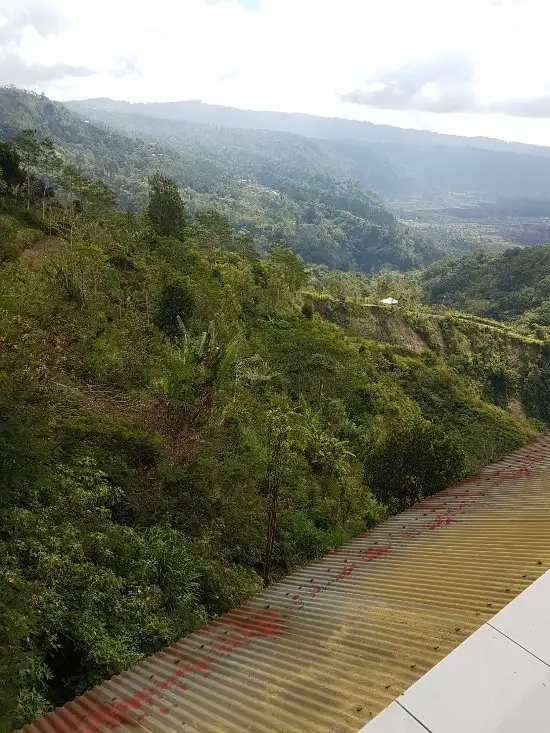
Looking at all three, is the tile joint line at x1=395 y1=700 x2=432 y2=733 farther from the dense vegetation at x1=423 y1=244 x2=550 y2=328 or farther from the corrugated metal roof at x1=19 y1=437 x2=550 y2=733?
the dense vegetation at x1=423 y1=244 x2=550 y2=328

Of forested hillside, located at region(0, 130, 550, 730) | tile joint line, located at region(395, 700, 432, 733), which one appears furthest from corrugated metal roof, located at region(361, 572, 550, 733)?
forested hillside, located at region(0, 130, 550, 730)

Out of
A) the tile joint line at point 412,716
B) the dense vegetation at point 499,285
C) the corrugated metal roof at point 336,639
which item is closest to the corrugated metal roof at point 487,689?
the tile joint line at point 412,716

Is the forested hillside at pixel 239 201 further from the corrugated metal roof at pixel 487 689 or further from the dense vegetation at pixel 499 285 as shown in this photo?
the corrugated metal roof at pixel 487 689

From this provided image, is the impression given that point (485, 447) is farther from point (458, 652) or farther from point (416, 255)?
point (416, 255)

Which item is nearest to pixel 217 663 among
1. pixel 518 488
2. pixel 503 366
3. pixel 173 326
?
pixel 518 488

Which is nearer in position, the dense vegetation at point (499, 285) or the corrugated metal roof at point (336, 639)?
the corrugated metal roof at point (336, 639)
